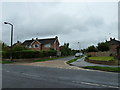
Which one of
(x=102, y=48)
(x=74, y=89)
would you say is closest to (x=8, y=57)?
(x=74, y=89)

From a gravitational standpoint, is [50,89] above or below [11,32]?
below

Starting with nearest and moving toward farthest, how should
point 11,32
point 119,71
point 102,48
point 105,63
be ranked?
point 119,71 → point 105,63 → point 11,32 → point 102,48

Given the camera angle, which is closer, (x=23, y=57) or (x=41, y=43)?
(x=23, y=57)

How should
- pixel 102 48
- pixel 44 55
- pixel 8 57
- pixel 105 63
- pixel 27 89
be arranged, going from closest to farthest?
pixel 27 89 → pixel 105 63 → pixel 8 57 → pixel 44 55 → pixel 102 48

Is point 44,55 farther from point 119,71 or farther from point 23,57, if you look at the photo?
point 119,71

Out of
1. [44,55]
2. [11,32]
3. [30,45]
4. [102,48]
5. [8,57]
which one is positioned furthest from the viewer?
[30,45]

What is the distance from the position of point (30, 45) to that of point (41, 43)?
5422 millimetres

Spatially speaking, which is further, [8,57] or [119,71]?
[8,57]

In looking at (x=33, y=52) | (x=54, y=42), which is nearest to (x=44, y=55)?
(x=33, y=52)

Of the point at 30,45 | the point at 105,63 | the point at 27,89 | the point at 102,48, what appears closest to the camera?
the point at 27,89

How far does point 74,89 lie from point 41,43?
155 ft

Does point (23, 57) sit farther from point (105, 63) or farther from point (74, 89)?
point (74, 89)

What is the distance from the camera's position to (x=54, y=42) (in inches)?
2040

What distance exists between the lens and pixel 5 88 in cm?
610
